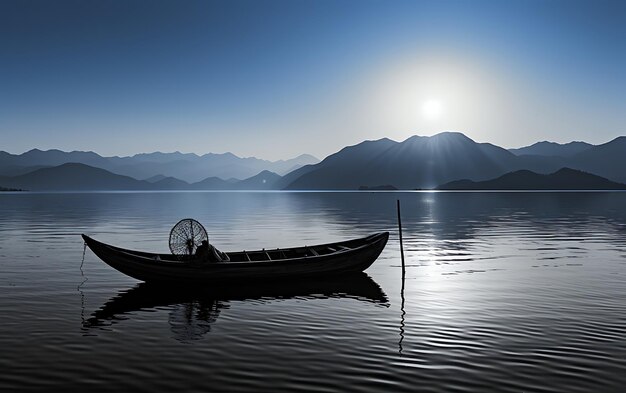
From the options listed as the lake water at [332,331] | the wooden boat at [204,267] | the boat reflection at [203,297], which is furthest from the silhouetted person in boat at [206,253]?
the lake water at [332,331]

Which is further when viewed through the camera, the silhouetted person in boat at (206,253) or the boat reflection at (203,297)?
the silhouetted person in boat at (206,253)

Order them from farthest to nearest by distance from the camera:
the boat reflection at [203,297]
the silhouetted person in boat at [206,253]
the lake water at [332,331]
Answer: the silhouetted person in boat at [206,253] < the boat reflection at [203,297] < the lake water at [332,331]

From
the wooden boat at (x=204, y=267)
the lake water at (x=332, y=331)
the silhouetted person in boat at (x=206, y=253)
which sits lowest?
the lake water at (x=332, y=331)

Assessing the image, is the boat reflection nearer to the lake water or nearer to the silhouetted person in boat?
the lake water

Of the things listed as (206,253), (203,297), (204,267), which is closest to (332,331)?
(203,297)

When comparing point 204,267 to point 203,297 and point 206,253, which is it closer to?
point 206,253

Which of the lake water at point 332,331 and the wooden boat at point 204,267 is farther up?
the wooden boat at point 204,267

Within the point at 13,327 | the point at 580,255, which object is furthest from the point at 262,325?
the point at 580,255

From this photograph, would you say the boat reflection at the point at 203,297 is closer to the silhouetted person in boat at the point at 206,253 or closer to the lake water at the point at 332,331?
the lake water at the point at 332,331

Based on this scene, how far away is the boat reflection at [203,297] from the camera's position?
2370cm

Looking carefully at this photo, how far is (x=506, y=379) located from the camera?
16.2 metres

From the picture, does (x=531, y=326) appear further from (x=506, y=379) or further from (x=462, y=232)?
(x=462, y=232)

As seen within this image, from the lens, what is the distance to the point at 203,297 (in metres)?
29.9

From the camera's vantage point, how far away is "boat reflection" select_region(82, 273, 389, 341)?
23703mm
